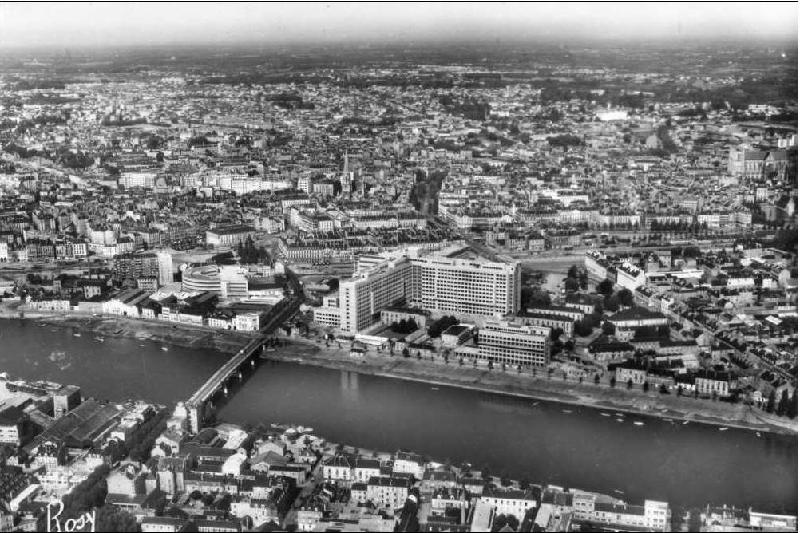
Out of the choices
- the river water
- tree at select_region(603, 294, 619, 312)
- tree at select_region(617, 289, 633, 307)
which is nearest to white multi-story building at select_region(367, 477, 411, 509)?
the river water

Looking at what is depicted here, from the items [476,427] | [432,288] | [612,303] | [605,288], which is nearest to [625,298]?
[612,303]

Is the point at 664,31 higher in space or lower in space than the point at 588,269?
higher

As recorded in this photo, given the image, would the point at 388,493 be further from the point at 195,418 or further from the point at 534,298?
the point at 534,298

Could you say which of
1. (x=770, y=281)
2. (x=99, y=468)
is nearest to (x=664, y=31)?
(x=770, y=281)

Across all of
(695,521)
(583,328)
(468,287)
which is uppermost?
(468,287)

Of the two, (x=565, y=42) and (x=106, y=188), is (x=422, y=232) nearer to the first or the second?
(x=565, y=42)

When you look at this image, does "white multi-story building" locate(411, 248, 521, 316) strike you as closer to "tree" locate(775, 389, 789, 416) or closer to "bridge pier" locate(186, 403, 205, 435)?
"tree" locate(775, 389, 789, 416)

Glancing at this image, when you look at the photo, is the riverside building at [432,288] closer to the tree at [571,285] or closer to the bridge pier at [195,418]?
the tree at [571,285]

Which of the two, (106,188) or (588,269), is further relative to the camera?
(106,188)
